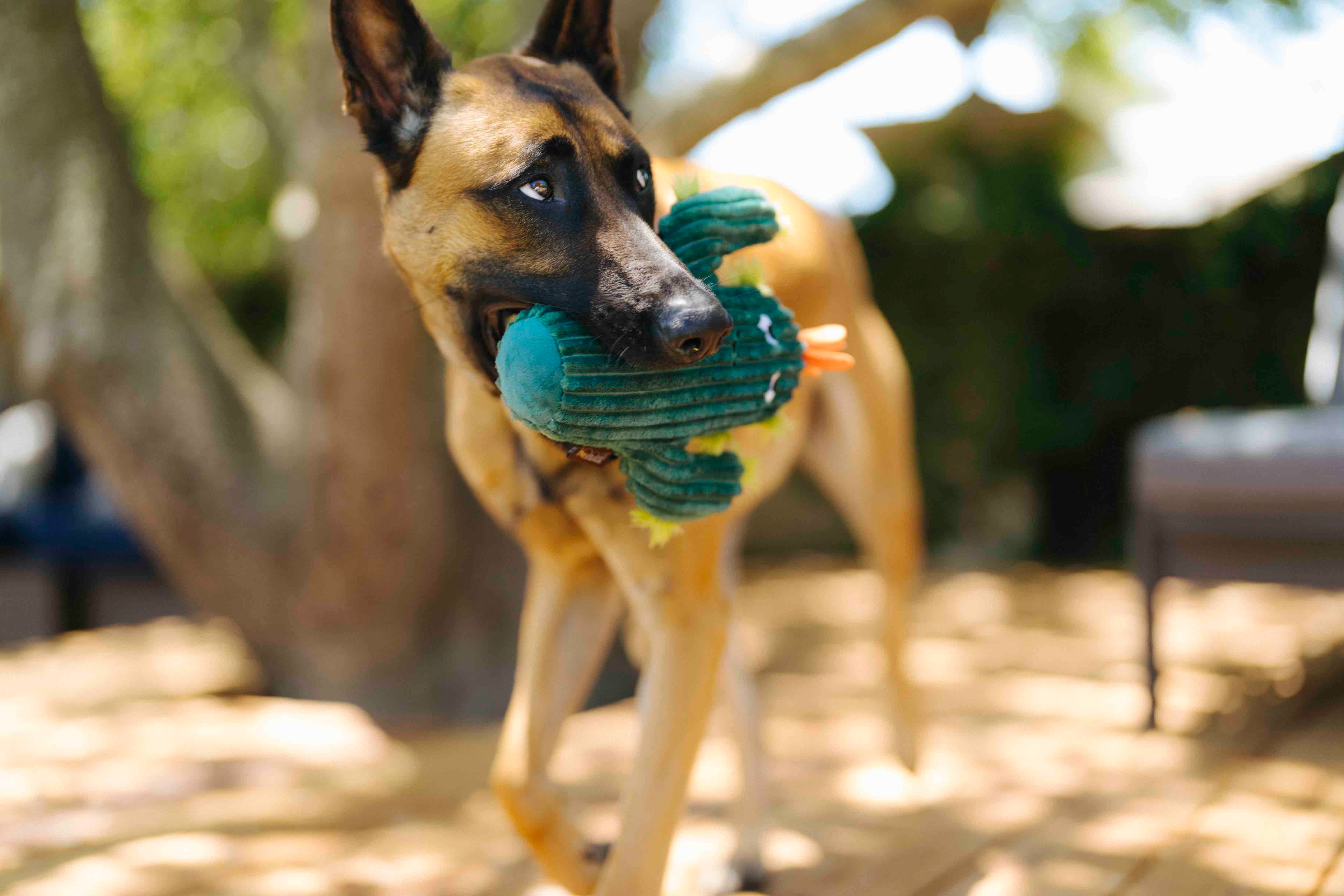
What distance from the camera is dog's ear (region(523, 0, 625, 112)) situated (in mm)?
1700

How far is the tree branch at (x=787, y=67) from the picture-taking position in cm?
329

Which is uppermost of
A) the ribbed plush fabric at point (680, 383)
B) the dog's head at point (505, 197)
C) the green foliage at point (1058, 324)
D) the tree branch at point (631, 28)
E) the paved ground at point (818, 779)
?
the tree branch at point (631, 28)

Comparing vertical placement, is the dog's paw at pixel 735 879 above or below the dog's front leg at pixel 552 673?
below

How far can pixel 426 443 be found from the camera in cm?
350

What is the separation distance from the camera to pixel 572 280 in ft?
4.53

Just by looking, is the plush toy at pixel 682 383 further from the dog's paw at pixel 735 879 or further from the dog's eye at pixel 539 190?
the dog's paw at pixel 735 879


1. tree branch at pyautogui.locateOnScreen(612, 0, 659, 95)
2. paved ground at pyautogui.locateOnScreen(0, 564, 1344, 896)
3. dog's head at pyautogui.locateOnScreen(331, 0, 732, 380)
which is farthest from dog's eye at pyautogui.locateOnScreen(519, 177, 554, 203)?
tree branch at pyautogui.locateOnScreen(612, 0, 659, 95)

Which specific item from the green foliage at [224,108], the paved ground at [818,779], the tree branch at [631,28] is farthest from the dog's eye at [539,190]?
the green foliage at [224,108]

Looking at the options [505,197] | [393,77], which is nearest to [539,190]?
→ [505,197]

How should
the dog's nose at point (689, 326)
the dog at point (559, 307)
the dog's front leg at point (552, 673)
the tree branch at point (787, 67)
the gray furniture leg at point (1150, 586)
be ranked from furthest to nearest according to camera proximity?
the tree branch at point (787, 67)
the gray furniture leg at point (1150, 586)
the dog's front leg at point (552, 673)
the dog at point (559, 307)
the dog's nose at point (689, 326)

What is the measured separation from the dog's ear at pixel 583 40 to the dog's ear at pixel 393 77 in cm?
23

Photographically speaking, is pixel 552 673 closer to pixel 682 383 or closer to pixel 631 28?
pixel 682 383

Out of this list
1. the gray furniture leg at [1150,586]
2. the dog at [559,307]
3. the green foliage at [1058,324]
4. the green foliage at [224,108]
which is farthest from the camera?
the green foliage at [1058,324]

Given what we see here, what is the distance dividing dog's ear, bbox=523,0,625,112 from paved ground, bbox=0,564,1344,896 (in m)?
1.69
